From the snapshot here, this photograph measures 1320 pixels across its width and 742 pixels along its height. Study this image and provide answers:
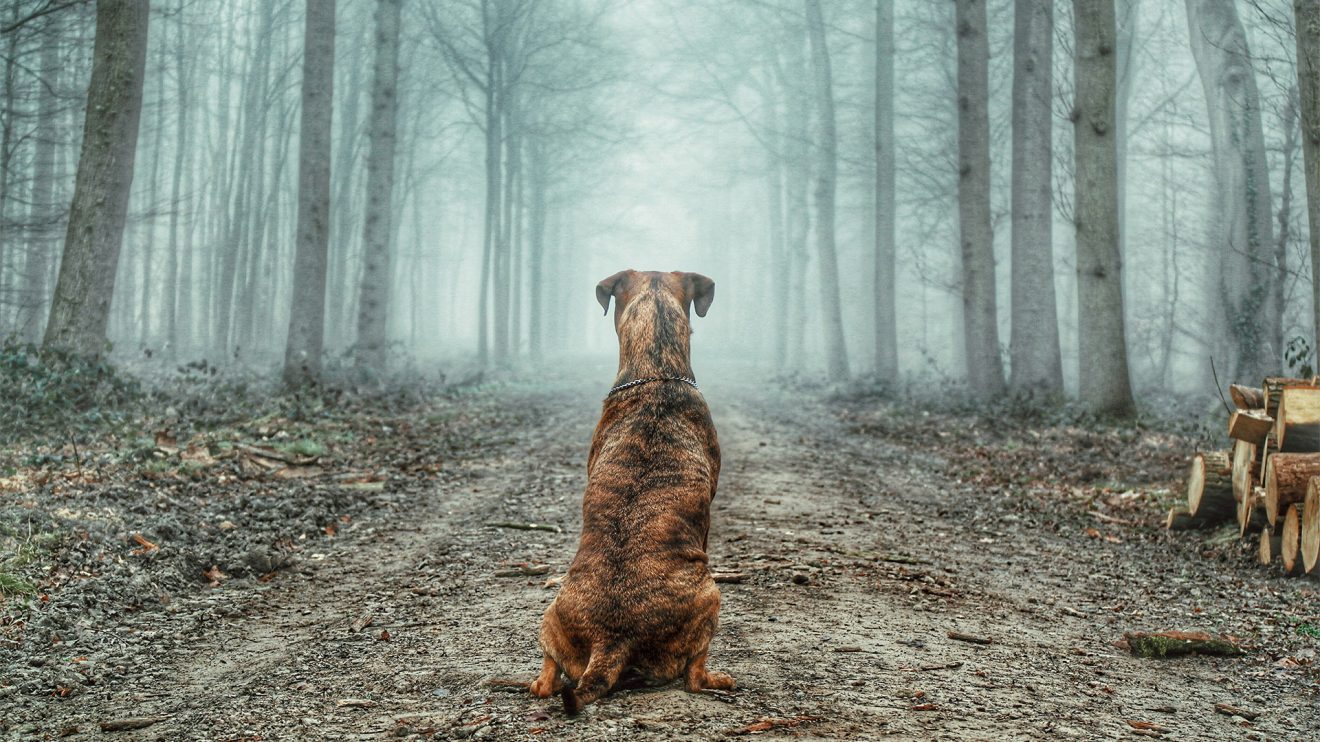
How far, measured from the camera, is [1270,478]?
265 inches

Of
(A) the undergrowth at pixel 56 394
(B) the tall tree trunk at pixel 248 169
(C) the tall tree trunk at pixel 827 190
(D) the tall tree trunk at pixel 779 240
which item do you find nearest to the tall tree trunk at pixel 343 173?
(B) the tall tree trunk at pixel 248 169

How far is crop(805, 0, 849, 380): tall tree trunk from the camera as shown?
25109 millimetres

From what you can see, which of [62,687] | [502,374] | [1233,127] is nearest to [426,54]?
[502,374]

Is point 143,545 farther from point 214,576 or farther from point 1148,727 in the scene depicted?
point 1148,727

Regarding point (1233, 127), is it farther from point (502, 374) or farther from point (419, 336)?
point (419, 336)

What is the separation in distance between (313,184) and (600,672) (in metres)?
13.5

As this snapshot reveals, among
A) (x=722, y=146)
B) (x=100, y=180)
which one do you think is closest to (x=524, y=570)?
(x=100, y=180)

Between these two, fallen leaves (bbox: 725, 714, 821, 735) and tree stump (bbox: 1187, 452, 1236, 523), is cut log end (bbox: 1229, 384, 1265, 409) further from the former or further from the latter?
fallen leaves (bbox: 725, 714, 821, 735)

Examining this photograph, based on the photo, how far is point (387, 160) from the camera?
1872 centimetres

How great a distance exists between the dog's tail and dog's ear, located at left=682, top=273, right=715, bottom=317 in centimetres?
217

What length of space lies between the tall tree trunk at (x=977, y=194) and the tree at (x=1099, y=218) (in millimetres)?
3474

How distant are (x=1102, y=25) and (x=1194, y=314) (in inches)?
477

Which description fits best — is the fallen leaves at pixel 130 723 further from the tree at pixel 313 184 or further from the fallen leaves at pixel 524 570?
the tree at pixel 313 184

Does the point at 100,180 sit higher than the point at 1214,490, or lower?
higher
